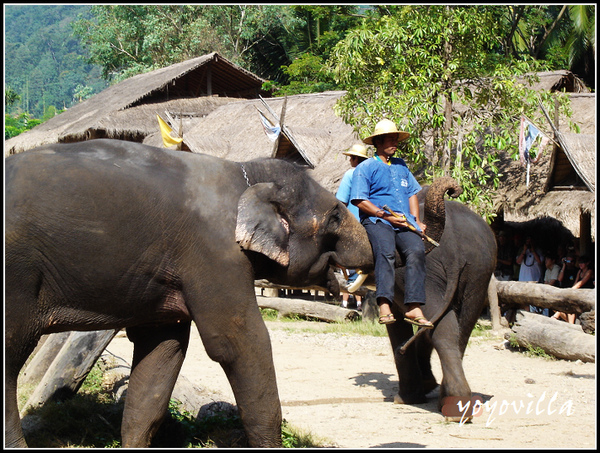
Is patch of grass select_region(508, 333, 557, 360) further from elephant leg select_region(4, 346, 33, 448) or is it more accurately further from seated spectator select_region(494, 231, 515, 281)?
elephant leg select_region(4, 346, 33, 448)

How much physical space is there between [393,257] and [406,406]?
2531mm

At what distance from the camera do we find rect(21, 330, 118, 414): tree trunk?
5680 millimetres

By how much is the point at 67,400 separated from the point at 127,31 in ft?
109

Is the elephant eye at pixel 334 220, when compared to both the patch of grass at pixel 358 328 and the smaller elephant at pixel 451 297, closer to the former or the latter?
the smaller elephant at pixel 451 297

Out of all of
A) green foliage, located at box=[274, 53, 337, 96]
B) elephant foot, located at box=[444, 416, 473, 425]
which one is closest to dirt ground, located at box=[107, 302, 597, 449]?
elephant foot, located at box=[444, 416, 473, 425]

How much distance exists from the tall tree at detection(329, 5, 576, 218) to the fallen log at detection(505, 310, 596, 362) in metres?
2.45

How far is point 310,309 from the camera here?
43.2ft

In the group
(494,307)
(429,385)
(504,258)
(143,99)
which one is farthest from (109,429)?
(143,99)

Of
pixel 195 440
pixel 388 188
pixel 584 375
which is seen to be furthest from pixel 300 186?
pixel 584 375

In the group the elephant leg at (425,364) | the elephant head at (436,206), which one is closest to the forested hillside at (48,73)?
the elephant leg at (425,364)

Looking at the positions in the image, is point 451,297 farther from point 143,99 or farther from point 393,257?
point 143,99

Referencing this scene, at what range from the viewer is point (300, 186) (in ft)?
15.4

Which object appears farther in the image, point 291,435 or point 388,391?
point 388,391

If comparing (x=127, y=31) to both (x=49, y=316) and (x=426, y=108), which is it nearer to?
(x=426, y=108)
